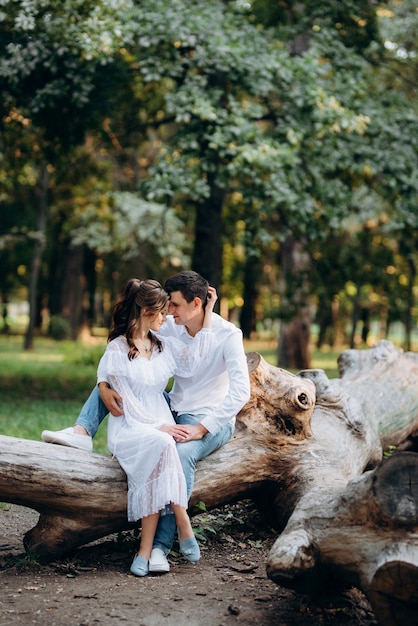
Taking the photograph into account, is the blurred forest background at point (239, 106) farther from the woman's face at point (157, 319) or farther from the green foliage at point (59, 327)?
the green foliage at point (59, 327)

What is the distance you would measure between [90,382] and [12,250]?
54.3 ft

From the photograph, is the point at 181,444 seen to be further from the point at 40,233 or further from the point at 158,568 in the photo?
the point at 40,233

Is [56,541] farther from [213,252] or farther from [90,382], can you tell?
[90,382]

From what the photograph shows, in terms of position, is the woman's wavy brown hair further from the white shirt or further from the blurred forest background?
the blurred forest background

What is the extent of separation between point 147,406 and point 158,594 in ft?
4.07

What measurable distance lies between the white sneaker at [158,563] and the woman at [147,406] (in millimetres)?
40

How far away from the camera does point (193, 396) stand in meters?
5.68

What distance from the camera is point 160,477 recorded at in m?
4.99

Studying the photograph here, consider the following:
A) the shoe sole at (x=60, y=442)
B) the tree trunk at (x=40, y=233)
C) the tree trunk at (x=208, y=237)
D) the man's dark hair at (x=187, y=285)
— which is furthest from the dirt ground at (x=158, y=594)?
the tree trunk at (x=40, y=233)

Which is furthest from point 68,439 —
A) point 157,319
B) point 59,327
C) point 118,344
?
point 59,327

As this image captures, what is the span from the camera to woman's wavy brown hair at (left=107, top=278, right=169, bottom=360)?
5.27 meters

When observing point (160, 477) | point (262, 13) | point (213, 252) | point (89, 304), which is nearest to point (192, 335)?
point (160, 477)

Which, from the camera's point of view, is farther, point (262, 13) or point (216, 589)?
point (262, 13)

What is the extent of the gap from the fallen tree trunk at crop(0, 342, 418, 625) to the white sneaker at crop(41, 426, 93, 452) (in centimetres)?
9
